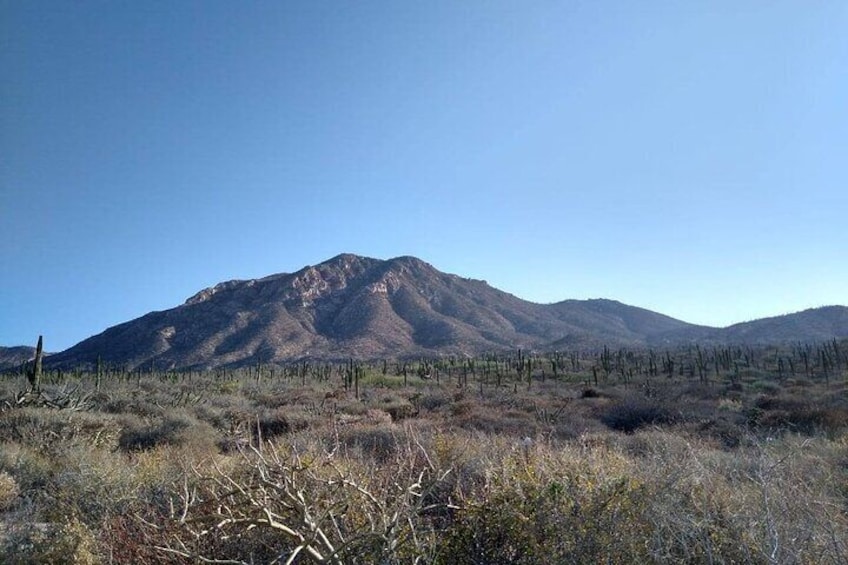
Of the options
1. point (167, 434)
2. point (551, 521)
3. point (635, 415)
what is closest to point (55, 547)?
point (551, 521)

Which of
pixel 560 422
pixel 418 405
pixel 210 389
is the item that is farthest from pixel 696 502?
pixel 210 389

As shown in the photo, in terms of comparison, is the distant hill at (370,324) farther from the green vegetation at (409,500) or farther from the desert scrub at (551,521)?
the desert scrub at (551,521)

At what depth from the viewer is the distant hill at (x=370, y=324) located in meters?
105

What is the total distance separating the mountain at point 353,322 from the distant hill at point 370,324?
280 mm

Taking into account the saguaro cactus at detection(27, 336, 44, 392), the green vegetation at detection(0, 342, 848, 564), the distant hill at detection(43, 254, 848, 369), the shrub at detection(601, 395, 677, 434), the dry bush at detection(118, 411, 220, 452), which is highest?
the distant hill at detection(43, 254, 848, 369)

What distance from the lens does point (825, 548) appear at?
13.3 feet

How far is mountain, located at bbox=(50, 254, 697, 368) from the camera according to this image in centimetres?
10481

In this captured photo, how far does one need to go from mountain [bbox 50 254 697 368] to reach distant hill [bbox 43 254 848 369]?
0.92 feet

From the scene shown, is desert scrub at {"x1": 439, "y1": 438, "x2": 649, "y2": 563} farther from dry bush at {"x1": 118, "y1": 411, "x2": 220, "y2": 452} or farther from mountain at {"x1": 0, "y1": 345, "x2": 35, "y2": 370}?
Result: mountain at {"x1": 0, "y1": 345, "x2": 35, "y2": 370}

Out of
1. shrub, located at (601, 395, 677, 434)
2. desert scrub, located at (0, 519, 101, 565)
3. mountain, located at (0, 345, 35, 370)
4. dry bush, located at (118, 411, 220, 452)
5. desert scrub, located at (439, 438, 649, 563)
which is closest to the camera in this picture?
desert scrub, located at (439, 438, 649, 563)

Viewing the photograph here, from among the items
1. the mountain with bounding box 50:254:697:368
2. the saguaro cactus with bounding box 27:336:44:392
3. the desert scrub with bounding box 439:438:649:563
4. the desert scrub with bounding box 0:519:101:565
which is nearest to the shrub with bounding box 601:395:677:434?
the desert scrub with bounding box 439:438:649:563

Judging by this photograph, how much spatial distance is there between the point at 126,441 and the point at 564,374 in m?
38.3

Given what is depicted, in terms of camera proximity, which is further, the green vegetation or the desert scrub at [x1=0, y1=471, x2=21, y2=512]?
the desert scrub at [x1=0, y1=471, x2=21, y2=512]

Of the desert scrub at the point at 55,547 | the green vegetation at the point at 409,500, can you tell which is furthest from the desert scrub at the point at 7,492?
the desert scrub at the point at 55,547
